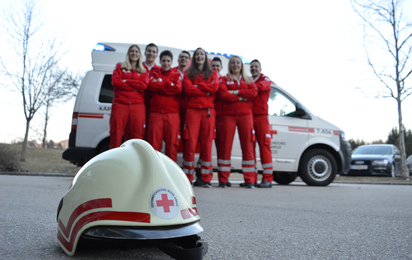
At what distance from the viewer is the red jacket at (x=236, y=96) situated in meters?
6.23

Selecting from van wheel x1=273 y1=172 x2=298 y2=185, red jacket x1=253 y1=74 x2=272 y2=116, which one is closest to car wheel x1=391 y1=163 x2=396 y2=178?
van wheel x1=273 y1=172 x2=298 y2=185

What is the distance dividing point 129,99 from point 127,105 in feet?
0.36

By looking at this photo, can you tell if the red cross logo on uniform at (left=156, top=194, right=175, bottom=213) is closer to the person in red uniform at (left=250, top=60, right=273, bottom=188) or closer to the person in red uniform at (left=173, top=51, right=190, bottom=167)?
the person in red uniform at (left=173, top=51, right=190, bottom=167)

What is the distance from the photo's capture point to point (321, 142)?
761 cm

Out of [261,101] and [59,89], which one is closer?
[261,101]

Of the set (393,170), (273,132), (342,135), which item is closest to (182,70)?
(273,132)

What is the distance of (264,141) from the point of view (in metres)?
6.58

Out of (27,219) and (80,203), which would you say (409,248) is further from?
(27,219)

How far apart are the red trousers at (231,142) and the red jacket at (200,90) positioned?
1.78 ft

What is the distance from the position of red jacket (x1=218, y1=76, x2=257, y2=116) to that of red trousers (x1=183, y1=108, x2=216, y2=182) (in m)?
0.37

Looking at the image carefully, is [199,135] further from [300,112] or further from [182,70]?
[300,112]

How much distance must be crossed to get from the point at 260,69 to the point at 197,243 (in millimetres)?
5654

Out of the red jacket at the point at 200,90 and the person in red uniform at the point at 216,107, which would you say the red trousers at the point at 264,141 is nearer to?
the person in red uniform at the point at 216,107

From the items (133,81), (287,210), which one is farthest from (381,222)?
(133,81)
